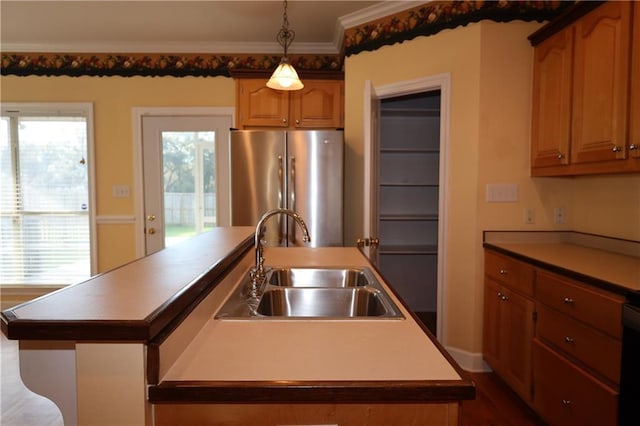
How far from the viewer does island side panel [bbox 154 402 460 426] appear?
0.74 metres

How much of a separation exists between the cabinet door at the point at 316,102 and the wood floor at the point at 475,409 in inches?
93.9

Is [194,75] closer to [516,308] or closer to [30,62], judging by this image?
[30,62]

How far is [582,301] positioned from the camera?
5.39ft

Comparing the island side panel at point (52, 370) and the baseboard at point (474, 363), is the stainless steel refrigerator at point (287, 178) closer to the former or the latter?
the baseboard at point (474, 363)

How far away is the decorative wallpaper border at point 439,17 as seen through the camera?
2490mm

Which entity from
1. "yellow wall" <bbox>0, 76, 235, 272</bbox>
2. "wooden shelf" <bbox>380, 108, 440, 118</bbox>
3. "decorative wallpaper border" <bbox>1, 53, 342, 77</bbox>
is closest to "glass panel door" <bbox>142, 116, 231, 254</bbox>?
"yellow wall" <bbox>0, 76, 235, 272</bbox>

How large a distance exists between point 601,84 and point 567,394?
1.50 m

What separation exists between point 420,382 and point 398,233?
3.30m

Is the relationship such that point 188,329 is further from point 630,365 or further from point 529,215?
point 529,215

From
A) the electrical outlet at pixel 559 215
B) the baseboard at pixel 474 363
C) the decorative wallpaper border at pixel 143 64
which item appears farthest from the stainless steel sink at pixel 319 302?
the decorative wallpaper border at pixel 143 64

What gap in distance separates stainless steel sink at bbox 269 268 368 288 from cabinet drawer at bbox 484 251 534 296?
1.00 meters

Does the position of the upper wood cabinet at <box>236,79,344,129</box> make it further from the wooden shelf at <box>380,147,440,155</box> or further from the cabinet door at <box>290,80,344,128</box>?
the wooden shelf at <box>380,147,440,155</box>

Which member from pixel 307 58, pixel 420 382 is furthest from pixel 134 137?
pixel 420 382

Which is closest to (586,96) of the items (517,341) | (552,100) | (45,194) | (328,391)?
(552,100)
